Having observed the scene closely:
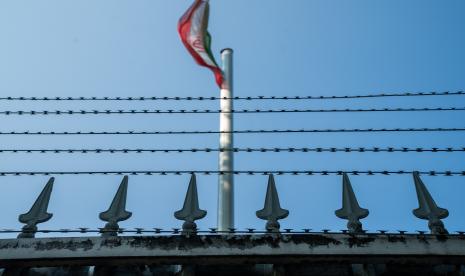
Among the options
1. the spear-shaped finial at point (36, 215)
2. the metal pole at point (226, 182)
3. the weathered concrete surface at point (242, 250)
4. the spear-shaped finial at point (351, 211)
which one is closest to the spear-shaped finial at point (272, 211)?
the weathered concrete surface at point (242, 250)

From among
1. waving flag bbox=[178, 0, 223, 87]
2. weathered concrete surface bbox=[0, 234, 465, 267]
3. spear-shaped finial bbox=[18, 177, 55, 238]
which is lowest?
weathered concrete surface bbox=[0, 234, 465, 267]

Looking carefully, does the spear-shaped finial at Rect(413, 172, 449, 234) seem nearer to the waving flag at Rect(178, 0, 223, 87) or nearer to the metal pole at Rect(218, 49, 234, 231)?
the metal pole at Rect(218, 49, 234, 231)

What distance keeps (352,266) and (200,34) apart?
1204cm

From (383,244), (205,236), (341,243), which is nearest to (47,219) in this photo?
(205,236)

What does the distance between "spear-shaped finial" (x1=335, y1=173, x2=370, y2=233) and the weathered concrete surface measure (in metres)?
0.21

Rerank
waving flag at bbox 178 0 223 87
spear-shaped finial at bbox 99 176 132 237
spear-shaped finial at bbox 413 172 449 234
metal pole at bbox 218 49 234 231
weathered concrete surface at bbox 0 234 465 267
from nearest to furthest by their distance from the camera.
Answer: weathered concrete surface at bbox 0 234 465 267, spear-shaped finial at bbox 413 172 449 234, spear-shaped finial at bbox 99 176 132 237, metal pole at bbox 218 49 234 231, waving flag at bbox 178 0 223 87

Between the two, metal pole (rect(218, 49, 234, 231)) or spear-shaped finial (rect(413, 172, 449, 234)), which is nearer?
spear-shaped finial (rect(413, 172, 449, 234))

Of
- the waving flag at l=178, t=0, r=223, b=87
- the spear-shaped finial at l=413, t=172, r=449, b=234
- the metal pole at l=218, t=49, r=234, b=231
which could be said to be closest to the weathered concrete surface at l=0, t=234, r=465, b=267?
the spear-shaped finial at l=413, t=172, r=449, b=234

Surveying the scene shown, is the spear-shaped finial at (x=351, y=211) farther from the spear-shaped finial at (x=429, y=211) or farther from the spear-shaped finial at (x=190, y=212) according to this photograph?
the spear-shaped finial at (x=190, y=212)

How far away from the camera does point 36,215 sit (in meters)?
5.80

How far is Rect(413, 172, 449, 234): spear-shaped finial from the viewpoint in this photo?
5.40 meters

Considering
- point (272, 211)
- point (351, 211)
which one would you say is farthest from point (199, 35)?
point (351, 211)

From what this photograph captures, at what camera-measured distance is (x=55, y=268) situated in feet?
17.4

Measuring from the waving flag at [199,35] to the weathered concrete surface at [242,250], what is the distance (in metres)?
10.9
